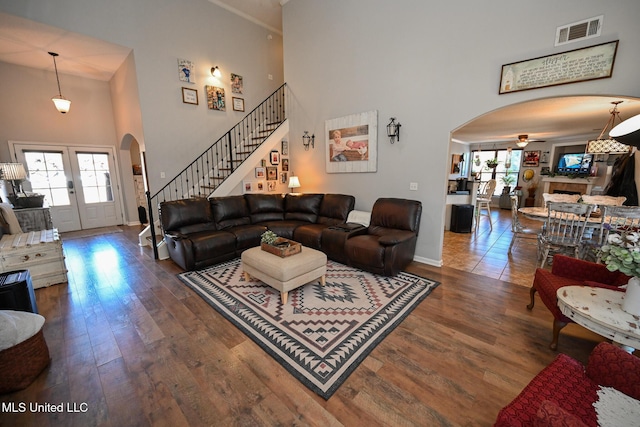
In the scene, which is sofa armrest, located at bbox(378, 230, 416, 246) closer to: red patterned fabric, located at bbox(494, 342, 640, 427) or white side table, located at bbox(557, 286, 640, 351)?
white side table, located at bbox(557, 286, 640, 351)

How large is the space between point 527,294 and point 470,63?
2.92 meters

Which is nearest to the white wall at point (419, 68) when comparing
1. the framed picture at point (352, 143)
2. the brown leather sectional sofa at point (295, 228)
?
the framed picture at point (352, 143)

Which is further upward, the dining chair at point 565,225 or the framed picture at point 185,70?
the framed picture at point 185,70

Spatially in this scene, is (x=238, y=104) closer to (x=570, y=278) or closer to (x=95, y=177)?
(x=95, y=177)

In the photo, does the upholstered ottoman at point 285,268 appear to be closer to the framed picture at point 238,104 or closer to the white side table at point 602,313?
the white side table at point 602,313

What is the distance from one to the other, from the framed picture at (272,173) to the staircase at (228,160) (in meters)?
0.33

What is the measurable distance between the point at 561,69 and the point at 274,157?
4.73m

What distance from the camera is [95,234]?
5.90 m

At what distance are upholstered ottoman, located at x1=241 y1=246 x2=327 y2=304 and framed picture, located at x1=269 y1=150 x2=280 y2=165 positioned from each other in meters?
3.03

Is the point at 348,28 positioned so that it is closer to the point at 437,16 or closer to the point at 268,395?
the point at 437,16

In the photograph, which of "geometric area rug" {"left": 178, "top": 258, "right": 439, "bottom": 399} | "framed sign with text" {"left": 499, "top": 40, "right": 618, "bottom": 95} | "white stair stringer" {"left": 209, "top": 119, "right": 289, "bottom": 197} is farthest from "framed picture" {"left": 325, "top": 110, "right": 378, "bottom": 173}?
"geometric area rug" {"left": 178, "top": 258, "right": 439, "bottom": 399}

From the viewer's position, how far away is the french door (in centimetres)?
569

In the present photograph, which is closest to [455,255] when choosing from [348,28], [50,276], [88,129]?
[348,28]

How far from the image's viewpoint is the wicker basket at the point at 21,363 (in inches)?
64.0
